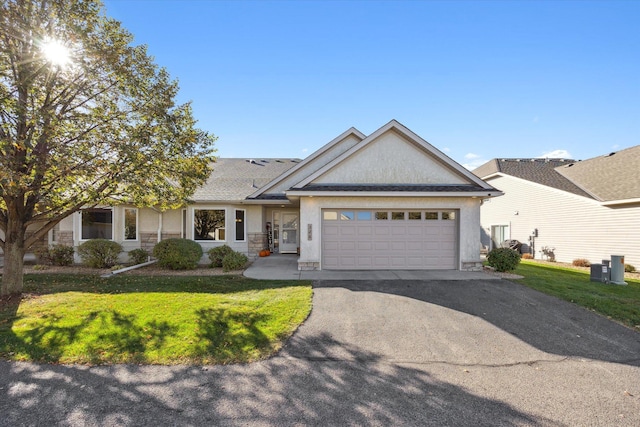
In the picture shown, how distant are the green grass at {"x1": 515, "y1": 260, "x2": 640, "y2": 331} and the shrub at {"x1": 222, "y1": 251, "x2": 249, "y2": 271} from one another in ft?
33.0

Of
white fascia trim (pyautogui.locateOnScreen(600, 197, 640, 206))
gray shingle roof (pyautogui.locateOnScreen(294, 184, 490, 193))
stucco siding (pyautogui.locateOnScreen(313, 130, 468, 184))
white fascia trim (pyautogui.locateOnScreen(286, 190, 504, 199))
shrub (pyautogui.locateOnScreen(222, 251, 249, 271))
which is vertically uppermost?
stucco siding (pyautogui.locateOnScreen(313, 130, 468, 184))

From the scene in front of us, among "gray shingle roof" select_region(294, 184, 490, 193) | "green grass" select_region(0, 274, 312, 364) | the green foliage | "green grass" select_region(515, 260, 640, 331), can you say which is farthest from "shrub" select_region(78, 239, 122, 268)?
"green grass" select_region(515, 260, 640, 331)

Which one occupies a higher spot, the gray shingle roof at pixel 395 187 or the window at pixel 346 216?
the gray shingle roof at pixel 395 187

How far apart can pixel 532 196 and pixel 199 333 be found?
20.9m

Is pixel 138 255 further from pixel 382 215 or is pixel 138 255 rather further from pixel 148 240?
pixel 382 215

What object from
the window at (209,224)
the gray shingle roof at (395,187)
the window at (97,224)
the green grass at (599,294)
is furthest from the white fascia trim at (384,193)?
the window at (97,224)

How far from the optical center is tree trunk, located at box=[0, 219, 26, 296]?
25.6 feet

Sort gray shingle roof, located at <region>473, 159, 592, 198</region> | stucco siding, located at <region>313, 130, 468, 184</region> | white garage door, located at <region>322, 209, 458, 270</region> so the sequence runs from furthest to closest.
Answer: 1. gray shingle roof, located at <region>473, 159, 592, 198</region>
2. stucco siding, located at <region>313, 130, 468, 184</region>
3. white garage door, located at <region>322, 209, 458, 270</region>

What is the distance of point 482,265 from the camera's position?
1201cm

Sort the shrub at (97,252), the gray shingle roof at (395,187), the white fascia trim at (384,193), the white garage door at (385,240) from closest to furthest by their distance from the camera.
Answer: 1. the white fascia trim at (384,193)
2. the gray shingle roof at (395,187)
3. the white garage door at (385,240)
4. the shrub at (97,252)

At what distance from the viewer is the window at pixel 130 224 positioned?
14164mm

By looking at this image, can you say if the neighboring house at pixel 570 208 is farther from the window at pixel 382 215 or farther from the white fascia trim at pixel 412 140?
the window at pixel 382 215

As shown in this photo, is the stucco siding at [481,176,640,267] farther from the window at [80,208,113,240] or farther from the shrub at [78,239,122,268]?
the window at [80,208,113,240]

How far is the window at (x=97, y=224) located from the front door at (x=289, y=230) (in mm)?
8206
